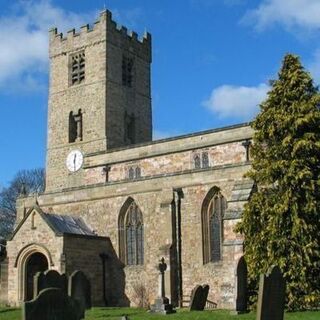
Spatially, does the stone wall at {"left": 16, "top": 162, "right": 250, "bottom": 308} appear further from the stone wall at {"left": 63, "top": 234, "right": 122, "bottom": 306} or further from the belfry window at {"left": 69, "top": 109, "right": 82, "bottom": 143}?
the belfry window at {"left": 69, "top": 109, "right": 82, "bottom": 143}

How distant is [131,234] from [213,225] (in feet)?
16.1

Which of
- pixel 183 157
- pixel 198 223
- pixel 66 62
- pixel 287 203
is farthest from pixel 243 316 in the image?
pixel 66 62

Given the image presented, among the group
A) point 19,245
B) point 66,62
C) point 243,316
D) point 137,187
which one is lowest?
point 243,316

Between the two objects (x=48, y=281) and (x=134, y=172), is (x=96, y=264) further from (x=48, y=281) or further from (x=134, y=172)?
(x=48, y=281)

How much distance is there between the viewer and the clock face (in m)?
46.3

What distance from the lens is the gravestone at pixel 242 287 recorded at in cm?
2492

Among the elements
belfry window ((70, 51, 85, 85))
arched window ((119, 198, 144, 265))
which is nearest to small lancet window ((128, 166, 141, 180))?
arched window ((119, 198, 144, 265))

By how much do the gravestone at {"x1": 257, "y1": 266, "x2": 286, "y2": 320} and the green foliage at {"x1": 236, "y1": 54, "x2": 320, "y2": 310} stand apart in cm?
806

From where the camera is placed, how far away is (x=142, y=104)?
5066cm

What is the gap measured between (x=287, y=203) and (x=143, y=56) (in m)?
30.7

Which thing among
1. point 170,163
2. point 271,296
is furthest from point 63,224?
point 271,296

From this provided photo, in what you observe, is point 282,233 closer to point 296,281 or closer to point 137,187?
point 296,281

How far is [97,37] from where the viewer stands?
4831 centimetres

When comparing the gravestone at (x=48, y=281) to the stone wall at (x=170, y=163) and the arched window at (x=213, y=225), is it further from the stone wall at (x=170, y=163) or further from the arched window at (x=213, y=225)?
the stone wall at (x=170, y=163)
